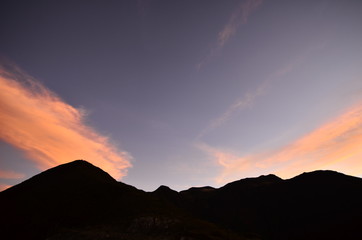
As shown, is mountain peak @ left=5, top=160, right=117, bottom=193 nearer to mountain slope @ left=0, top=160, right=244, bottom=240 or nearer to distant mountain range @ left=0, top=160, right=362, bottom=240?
mountain slope @ left=0, top=160, right=244, bottom=240

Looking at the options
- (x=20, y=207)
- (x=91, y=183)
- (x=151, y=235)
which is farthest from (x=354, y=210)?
(x=20, y=207)

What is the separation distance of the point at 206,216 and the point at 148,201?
245ft

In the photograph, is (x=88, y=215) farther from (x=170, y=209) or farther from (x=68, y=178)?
(x=68, y=178)

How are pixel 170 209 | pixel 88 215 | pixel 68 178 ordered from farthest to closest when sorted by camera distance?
pixel 68 178 < pixel 170 209 < pixel 88 215

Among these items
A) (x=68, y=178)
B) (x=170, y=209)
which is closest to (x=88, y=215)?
(x=170, y=209)

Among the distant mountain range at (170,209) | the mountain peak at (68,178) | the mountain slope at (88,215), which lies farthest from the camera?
the mountain peak at (68,178)

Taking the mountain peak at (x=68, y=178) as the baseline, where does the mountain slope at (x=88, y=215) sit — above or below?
below

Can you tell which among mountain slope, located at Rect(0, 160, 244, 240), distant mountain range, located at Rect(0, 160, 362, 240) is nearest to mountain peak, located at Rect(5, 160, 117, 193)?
mountain slope, located at Rect(0, 160, 244, 240)

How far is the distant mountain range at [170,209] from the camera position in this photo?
150 ft

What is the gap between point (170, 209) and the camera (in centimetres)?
5794

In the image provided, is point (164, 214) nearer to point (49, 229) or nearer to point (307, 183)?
point (49, 229)

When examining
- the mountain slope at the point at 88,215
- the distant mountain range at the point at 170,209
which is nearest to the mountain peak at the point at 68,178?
the mountain slope at the point at 88,215

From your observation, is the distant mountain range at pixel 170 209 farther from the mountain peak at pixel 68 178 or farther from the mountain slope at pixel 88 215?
the mountain peak at pixel 68 178

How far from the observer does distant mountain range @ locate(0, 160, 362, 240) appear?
150 feet
